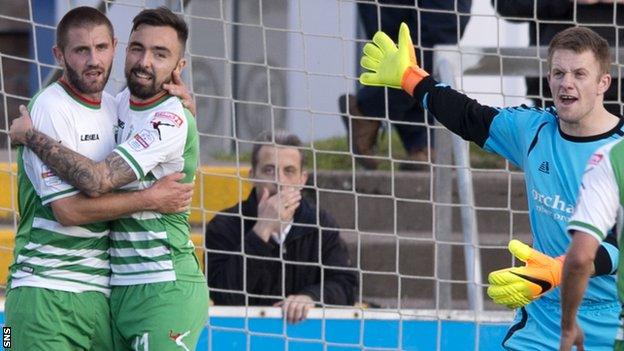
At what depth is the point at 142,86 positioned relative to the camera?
4.88m

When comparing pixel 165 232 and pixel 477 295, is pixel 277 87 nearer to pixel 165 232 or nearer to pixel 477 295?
pixel 477 295

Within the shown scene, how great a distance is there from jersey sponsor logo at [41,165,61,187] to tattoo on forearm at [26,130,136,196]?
0.08ft

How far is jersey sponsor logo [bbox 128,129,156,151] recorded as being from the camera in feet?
15.5

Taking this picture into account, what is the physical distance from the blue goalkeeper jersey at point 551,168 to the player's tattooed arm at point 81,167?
1347mm

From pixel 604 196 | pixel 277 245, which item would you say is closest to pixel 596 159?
pixel 604 196

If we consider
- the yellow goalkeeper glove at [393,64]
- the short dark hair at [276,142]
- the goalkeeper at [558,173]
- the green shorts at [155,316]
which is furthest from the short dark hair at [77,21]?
the short dark hair at [276,142]

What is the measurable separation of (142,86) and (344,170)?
10.6 feet

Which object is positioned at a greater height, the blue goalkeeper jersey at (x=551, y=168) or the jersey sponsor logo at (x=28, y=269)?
the blue goalkeeper jersey at (x=551, y=168)

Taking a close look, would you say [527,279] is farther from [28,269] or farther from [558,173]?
[28,269]

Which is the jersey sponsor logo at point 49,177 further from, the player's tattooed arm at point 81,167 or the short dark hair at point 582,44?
the short dark hair at point 582,44

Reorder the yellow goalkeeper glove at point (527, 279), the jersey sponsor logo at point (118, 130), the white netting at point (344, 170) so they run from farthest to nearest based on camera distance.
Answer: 1. the white netting at point (344, 170)
2. the jersey sponsor logo at point (118, 130)
3. the yellow goalkeeper glove at point (527, 279)

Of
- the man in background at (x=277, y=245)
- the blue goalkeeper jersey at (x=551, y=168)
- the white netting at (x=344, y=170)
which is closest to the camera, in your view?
the blue goalkeeper jersey at (x=551, y=168)

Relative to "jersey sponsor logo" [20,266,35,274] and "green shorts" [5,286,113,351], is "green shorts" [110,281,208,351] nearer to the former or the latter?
"green shorts" [5,286,113,351]

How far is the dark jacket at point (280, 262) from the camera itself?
6562mm
